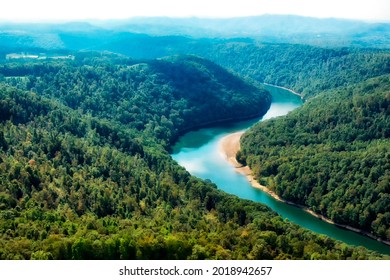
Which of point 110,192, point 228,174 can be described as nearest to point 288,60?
point 228,174

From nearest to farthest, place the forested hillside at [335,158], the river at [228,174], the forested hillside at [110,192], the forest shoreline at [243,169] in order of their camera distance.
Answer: the forested hillside at [110,192], the river at [228,174], the forest shoreline at [243,169], the forested hillside at [335,158]

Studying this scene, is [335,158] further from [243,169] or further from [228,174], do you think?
[228,174]

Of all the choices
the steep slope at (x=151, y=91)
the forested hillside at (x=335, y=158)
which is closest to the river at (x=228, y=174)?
the forested hillside at (x=335, y=158)

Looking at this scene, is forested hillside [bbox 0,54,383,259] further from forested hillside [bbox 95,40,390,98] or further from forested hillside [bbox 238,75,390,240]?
forested hillside [bbox 95,40,390,98]

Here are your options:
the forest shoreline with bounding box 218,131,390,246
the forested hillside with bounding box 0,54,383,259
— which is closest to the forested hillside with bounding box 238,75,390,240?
the forest shoreline with bounding box 218,131,390,246

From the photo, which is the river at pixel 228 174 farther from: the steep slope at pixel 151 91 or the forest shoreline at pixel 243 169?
the steep slope at pixel 151 91
